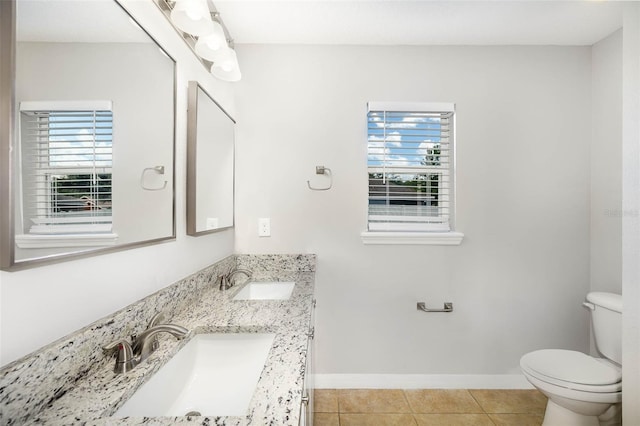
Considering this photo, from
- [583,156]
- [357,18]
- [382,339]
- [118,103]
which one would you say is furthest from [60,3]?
[583,156]

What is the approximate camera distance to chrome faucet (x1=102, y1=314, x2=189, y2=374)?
765 millimetres

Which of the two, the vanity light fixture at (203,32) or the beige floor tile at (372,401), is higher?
the vanity light fixture at (203,32)

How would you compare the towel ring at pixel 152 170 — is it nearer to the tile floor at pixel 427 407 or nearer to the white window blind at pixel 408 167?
the white window blind at pixel 408 167

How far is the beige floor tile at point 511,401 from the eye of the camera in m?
1.85

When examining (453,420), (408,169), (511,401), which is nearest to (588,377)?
(511,401)

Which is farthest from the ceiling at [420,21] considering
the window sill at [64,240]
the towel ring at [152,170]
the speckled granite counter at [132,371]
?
the speckled granite counter at [132,371]

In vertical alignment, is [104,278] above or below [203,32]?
below

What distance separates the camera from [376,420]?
1.75 meters

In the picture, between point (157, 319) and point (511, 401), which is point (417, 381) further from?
point (157, 319)

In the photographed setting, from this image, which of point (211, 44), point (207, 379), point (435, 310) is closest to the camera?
point (207, 379)

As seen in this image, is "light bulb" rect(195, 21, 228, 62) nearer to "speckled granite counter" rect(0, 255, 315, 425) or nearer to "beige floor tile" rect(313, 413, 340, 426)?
"speckled granite counter" rect(0, 255, 315, 425)

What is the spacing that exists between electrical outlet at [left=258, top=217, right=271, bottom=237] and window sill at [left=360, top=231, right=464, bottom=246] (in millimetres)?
668

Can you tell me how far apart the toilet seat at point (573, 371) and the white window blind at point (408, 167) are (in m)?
0.93

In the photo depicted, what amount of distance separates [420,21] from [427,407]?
2481 mm
